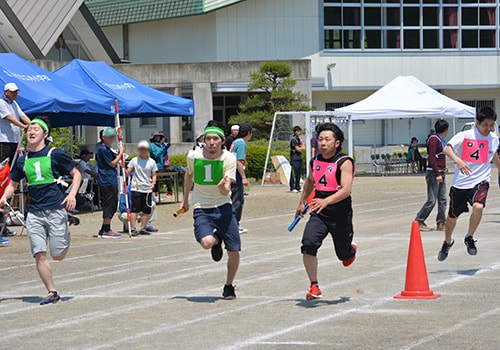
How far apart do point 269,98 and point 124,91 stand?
19985 millimetres

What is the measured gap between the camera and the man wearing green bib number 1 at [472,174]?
12.3 meters

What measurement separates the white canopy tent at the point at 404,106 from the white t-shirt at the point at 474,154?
71.7 ft

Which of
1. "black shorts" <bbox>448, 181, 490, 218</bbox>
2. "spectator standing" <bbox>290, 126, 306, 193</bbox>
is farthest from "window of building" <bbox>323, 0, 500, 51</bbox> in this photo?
"black shorts" <bbox>448, 181, 490, 218</bbox>

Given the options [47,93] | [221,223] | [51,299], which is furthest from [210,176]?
[47,93]

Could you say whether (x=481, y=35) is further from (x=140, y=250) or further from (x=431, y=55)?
(x=140, y=250)

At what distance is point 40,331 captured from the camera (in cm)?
877

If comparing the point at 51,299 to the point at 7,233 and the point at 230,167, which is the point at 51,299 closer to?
→ the point at 230,167

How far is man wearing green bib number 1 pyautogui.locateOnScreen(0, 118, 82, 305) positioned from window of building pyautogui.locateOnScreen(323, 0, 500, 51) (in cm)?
4691

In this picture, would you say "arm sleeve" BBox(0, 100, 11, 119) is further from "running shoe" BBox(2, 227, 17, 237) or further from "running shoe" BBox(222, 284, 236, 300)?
"running shoe" BBox(222, 284, 236, 300)

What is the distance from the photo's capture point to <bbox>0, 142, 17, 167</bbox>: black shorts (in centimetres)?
1636

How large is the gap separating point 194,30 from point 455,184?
4460 cm

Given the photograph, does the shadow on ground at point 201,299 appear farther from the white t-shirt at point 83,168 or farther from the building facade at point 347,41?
the building facade at point 347,41

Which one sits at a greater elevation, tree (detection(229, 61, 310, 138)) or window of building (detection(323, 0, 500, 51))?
window of building (detection(323, 0, 500, 51))

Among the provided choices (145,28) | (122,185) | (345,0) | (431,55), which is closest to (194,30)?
(145,28)
